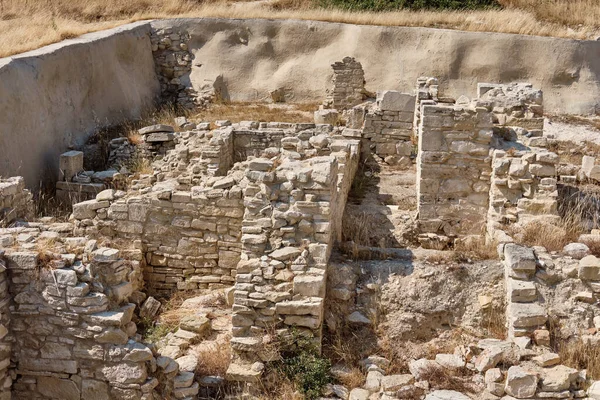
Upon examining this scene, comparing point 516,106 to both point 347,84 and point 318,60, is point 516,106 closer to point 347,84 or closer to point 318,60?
point 347,84

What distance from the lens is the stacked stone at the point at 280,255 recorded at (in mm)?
7070

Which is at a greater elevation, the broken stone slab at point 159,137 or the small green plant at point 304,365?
the broken stone slab at point 159,137

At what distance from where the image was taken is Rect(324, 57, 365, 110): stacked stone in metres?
19.0

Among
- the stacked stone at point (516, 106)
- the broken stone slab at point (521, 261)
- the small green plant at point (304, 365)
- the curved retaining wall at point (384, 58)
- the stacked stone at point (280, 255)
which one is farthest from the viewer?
the curved retaining wall at point (384, 58)

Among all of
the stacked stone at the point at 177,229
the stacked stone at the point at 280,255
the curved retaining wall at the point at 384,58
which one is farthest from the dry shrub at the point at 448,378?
the curved retaining wall at the point at 384,58

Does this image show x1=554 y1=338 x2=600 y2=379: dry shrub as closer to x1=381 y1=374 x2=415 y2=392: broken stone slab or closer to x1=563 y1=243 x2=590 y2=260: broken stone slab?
x1=563 y1=243 x2=590 y2=260: broken stone slab

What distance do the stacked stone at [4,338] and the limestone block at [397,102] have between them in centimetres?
971

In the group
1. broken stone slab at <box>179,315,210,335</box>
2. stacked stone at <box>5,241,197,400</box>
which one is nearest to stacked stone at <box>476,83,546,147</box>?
broken stone slab at <box>179,315,210,335</box>

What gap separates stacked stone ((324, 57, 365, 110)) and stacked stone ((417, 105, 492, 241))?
9673 millimetres

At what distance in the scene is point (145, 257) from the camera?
→ 9312mm

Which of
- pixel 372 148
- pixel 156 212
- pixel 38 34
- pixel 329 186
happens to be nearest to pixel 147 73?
pixel 38 34

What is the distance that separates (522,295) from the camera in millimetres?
7355

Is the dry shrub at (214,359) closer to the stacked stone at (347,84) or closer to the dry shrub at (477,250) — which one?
the dry shrub at (477,250)

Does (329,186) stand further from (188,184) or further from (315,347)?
(188,184)
